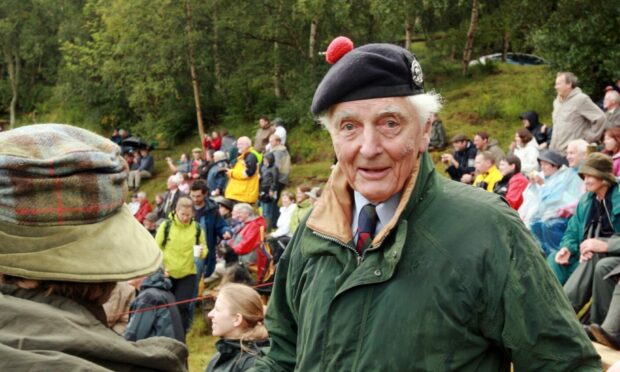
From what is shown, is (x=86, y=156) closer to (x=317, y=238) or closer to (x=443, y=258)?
(x=317, y=238)

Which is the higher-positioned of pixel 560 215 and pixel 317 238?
pixel 317 238

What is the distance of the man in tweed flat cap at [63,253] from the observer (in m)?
1.59

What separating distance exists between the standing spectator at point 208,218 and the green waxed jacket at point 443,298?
7.80 meters

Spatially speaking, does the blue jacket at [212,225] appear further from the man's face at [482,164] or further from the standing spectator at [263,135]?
the standing spectator at [263,135]

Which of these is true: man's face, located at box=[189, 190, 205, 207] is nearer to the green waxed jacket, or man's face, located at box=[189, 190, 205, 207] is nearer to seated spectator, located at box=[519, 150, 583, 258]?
seated spectator, located at box=[519, 150, 583, 258]

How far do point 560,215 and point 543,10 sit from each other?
10.4 meters

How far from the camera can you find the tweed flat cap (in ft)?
5.35

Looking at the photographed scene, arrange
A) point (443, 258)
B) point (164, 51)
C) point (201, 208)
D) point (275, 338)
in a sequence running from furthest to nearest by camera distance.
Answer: point (164, 51)
point (201, 208)
point (275, 338)
point (443, 258)

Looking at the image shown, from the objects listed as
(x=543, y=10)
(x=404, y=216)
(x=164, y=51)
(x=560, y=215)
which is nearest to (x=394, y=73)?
(x=404, y=216)

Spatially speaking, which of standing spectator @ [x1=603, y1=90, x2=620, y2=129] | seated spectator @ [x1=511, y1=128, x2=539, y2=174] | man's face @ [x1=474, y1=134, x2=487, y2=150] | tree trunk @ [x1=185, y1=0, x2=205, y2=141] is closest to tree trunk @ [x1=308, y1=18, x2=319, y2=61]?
tree trunk @ [x1=185, y1=0, x2=205, y2=141]

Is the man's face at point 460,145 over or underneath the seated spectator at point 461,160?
over

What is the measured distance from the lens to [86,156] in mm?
1683

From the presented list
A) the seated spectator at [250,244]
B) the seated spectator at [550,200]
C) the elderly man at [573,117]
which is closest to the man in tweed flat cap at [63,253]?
the seated spectator at [550,200]

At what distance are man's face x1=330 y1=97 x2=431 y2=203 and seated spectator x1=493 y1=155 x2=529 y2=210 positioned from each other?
6.87 m
